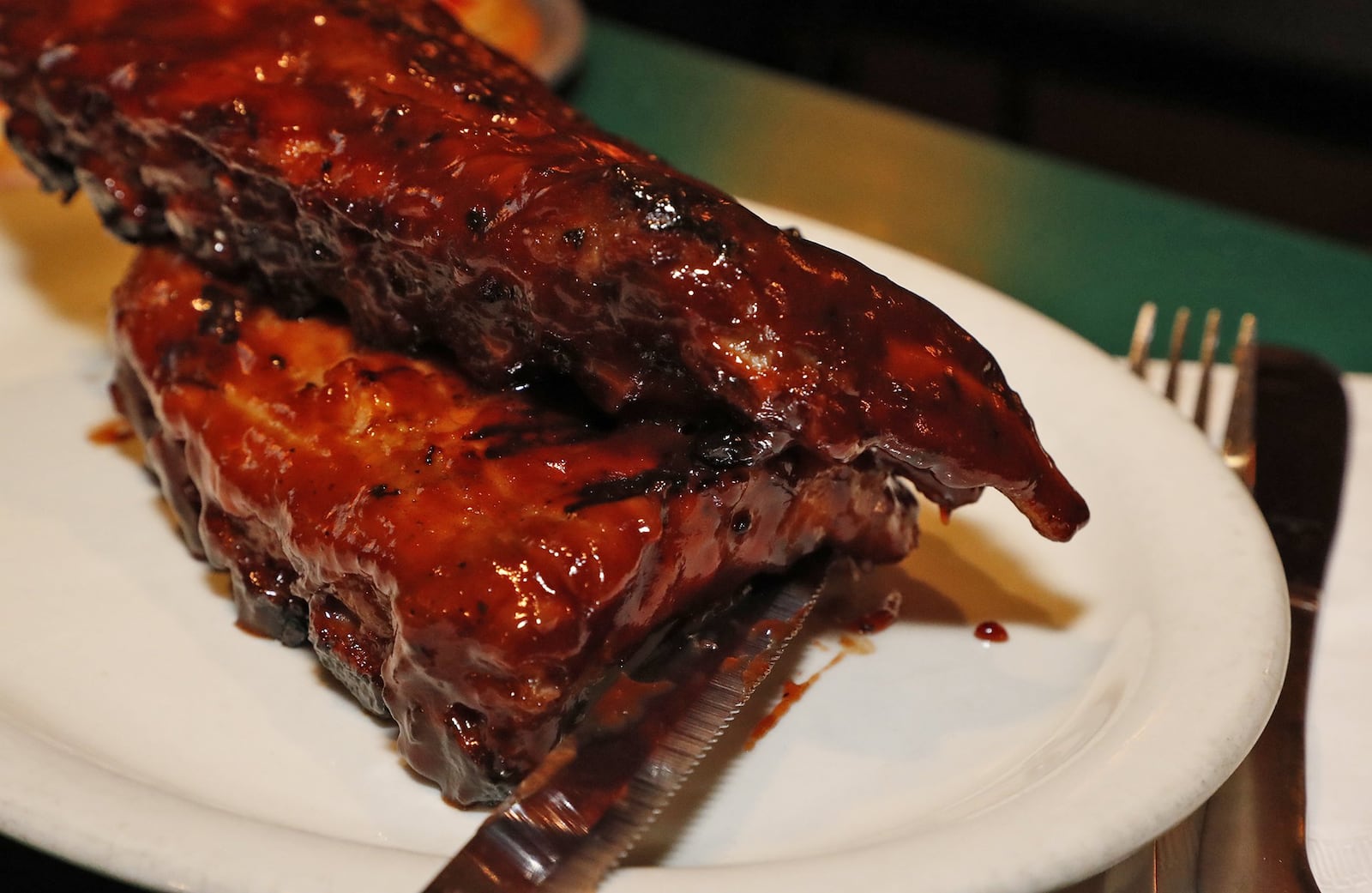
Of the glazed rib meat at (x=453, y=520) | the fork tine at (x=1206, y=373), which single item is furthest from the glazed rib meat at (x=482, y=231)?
the fork tine at (x=1206, y=373)

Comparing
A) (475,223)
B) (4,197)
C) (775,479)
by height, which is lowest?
(4,197)

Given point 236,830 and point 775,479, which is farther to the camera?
point 775,479

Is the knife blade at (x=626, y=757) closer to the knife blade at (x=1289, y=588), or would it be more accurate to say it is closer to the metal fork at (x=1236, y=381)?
the knife blade at (x=1289, y=588)

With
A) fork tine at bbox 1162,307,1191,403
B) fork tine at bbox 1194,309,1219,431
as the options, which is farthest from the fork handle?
fork tine at bbox 1162,307,1191,403

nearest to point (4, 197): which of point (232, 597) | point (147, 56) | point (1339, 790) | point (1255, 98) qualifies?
point (147, 56)

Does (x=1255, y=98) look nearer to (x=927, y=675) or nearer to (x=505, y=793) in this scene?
(x=927, y=675)

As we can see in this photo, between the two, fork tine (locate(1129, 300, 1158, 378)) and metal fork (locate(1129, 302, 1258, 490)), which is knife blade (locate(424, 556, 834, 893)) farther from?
fork tine (locate(1129, 300, 1158, 378))
